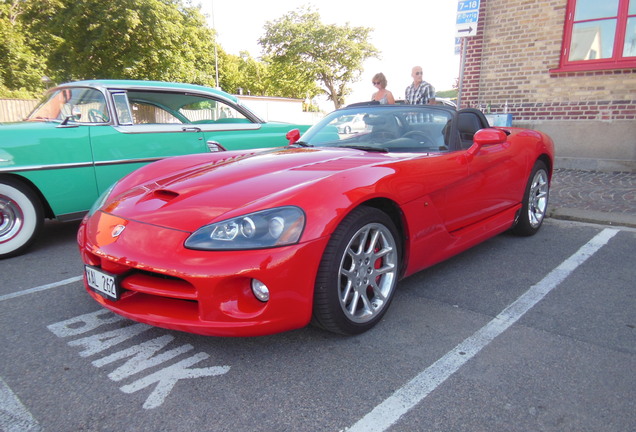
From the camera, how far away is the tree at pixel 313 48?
157 feet

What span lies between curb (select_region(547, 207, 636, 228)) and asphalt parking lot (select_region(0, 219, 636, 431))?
192 cm

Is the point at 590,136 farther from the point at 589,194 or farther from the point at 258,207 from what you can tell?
the point at 258,207

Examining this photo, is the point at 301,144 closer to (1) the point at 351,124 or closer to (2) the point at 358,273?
(1) the point at 351,124

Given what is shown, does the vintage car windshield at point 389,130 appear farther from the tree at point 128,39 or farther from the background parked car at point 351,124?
the tree at point 128,39

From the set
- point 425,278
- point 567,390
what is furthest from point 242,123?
point 567,390

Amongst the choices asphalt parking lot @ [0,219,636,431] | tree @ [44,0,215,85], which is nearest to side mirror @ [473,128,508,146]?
asphalt parking lot @ [0,219,636,431]

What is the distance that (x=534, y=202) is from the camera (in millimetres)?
4359

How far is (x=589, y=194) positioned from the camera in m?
6.05

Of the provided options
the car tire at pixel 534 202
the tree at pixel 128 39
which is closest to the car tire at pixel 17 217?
the car tire at pixel 534 202

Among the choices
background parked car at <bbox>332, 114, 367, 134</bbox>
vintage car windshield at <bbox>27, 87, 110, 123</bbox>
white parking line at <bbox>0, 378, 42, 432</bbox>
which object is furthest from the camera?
vintage car windshield at <bbox>27, 87, 110, 123</bbox>

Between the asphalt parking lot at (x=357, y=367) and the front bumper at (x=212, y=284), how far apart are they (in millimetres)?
258

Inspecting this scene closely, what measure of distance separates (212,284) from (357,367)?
0.79 meters

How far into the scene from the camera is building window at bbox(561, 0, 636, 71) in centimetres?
744

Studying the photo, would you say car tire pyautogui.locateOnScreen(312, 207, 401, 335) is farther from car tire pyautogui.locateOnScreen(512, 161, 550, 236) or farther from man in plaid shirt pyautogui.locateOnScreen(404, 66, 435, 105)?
man in plaid shirt pyautogui.locateOnScreen(404, 66, 435, 105)
